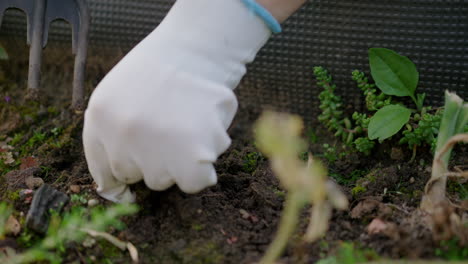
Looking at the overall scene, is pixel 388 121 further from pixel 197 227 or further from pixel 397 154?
pixel 197 227

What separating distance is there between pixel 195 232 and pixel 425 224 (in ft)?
1.88

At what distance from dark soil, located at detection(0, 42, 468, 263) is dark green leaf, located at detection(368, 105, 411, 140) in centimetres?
12

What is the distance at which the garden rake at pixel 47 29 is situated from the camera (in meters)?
1.67

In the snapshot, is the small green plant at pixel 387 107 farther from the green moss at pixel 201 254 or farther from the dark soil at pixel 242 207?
the green moss at pixel 201 254

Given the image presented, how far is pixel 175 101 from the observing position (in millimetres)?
1157

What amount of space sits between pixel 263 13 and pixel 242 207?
538mm

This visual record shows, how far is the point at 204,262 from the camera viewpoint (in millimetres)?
1198

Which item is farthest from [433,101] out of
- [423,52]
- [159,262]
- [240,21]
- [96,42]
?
[96,42]

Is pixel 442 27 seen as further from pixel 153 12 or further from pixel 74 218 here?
pixel 74 218

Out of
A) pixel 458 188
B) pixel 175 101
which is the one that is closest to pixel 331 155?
pixel 458 188

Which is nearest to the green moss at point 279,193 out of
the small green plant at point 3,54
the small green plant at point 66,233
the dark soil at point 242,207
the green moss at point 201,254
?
the dark soil at point 242,207

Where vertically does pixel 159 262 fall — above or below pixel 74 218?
below

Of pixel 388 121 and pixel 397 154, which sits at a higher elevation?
pixel 388 121

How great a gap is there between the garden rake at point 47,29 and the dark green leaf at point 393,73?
98 centimetres
